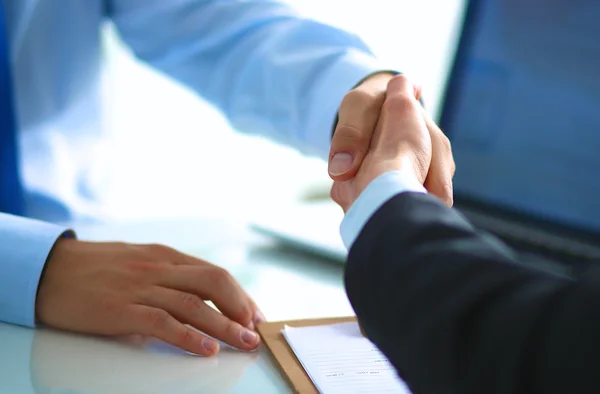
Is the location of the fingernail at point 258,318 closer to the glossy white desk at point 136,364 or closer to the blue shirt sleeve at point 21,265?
the glossy white desk at point 136,364

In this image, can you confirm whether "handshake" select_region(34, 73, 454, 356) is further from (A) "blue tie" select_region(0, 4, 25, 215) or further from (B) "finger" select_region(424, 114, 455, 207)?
(A) "blue tie" select_region(0, 4, 25, 215)

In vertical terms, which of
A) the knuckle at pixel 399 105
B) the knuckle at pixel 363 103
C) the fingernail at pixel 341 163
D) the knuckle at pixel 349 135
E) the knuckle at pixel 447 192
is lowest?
the knuckle at pixel 447 192

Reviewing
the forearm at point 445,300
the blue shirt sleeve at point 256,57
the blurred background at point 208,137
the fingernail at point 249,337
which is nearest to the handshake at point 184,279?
the fingernail at point 249,337

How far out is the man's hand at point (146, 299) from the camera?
649mm

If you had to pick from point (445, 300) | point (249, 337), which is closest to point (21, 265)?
point (249, 337)

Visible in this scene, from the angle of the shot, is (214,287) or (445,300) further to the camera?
(214,287)

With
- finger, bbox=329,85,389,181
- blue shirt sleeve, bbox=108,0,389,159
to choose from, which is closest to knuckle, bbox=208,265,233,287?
finger, bbox=329,85,389,181

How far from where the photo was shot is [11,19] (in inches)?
43.6

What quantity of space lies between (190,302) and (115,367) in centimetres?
9

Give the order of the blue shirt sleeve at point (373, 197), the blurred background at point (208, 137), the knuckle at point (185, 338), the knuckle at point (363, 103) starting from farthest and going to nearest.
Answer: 1. the blurred background at point (208, 137)
2. the knuckle at point (363, 103)
3. the knuckle at point (185, 338)
4. the blue shirt sleeve at point (373, 197)

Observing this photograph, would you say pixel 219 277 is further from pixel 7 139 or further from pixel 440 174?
pixel 7 139

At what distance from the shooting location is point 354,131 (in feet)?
2.36

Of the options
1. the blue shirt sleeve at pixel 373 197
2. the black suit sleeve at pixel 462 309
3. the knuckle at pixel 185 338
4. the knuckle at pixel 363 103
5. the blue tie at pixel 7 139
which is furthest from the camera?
the blue tie at pixel 7 139

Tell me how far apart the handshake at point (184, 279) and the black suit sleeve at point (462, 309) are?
0.17m
